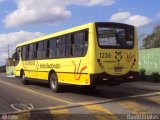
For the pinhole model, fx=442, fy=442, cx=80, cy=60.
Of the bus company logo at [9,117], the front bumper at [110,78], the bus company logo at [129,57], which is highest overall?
the bus company logo at [129,57]

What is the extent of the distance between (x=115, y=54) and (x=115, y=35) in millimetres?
906

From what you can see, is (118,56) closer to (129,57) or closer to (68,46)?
(129,57)

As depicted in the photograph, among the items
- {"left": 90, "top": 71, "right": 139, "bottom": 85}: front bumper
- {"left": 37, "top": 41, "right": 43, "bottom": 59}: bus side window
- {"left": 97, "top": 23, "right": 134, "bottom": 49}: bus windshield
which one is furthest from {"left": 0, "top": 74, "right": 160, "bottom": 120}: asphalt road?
{"left": 37, "top": 41, "right": 43, "bottom": 59}: bus side window

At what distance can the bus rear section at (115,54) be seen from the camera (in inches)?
696

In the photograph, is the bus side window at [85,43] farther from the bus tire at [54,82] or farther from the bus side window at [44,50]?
the bus side window at [44,50]

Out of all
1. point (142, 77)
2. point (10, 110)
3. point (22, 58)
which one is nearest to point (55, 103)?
point (10, 110)

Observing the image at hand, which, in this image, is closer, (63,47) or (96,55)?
(96,55)

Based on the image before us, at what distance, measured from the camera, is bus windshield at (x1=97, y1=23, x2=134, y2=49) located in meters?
18.0

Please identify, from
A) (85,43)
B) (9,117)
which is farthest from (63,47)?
(9,117)

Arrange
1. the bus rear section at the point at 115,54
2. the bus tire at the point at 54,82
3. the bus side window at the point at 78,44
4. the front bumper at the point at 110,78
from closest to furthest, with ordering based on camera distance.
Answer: the front bumper at the point at 110,78, the bus rear section at the point at 115,54, the bus side window at the point at 78,44, the bus tire at the point at 54,82

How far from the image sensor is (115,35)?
18484 millimetres

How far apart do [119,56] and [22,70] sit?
487 inches

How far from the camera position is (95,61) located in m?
17.6

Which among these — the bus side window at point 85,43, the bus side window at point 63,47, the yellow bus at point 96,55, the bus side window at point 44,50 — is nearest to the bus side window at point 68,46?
the yellow bus at point 96,55
